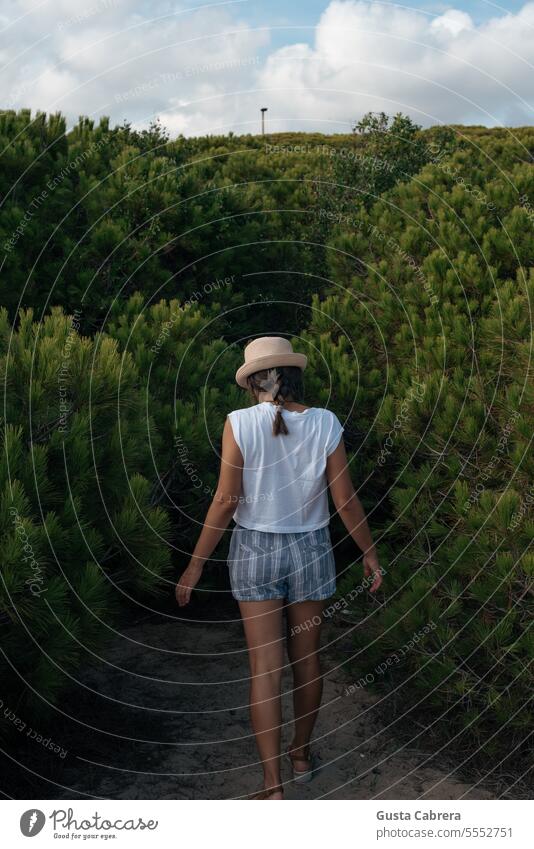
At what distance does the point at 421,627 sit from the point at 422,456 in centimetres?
155

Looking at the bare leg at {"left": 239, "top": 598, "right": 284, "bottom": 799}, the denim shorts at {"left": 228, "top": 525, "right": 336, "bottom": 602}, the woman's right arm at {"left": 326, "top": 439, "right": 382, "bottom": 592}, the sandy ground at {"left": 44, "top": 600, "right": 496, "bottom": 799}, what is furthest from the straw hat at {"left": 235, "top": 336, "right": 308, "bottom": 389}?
the sandy ground at {"left": 44, "top": 600, "right": 496, "bottom": 799}

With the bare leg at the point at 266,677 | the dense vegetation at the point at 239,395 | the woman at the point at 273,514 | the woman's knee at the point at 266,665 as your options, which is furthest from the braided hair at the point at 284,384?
the woman's knee at the point at 266,665

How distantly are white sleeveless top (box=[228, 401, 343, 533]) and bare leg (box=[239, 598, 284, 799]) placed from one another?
408 mm

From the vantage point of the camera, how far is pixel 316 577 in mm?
4219

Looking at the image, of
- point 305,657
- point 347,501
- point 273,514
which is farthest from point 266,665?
point 347,501

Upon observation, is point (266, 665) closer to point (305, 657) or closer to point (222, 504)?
point (305, 657)

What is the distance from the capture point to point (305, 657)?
4426mm

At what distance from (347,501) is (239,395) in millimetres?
3051

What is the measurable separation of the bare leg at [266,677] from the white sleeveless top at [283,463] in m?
0.41

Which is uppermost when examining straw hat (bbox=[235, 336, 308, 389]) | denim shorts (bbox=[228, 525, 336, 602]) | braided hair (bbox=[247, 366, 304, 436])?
straw hat (bbox=[235, 336, 308, 389])

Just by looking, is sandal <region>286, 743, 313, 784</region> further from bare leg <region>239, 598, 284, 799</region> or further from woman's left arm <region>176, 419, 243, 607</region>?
woman's left arm <region>176, 419, 243, 607</region>

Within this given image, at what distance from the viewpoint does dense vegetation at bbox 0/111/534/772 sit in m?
4.62

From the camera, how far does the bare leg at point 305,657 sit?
4.30 m

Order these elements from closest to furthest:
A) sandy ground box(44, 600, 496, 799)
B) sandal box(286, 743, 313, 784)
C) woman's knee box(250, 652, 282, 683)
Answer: woman's knee box(250, 652, 282, 683) < sandal box(286, 743, 313, 784) < sandy ground box(44, 600, 496, 799)
